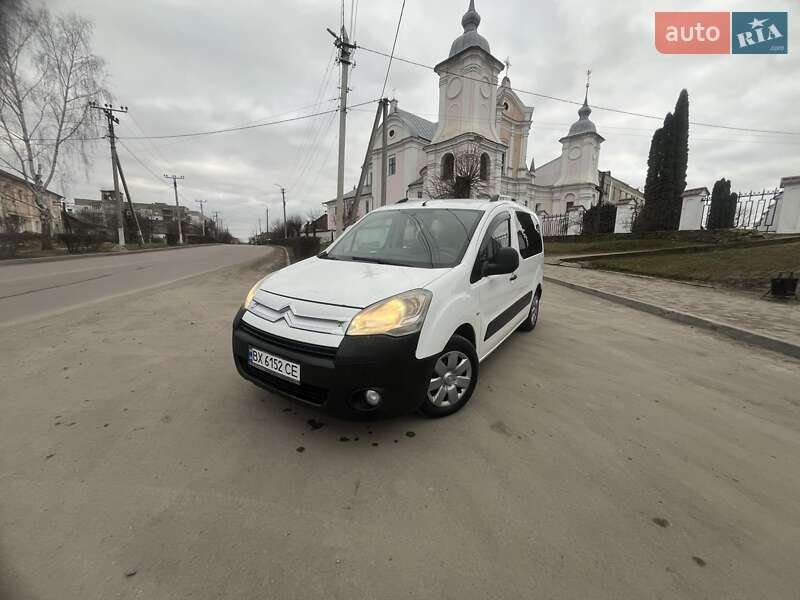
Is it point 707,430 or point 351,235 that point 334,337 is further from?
point 707,430

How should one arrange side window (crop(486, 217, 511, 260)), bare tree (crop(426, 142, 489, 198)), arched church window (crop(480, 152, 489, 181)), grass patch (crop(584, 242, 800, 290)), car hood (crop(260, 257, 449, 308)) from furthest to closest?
arched church window (crop(480, 152, 489, 181)), bare tree (crop(426, 142, 489, 198)), grass patch (crop(584, 242, 800, 290)), side window (crop(486, 217, 511, 260)), car hood (crop(260, 257, 449, 308))

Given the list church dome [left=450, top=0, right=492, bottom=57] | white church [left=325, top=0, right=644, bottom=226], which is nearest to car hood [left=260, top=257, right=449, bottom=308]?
white church [left=325, top=0, right=644, bottom=226]

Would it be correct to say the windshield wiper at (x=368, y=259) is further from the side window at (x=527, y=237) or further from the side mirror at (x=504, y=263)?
the side window at (x=527, y=237)

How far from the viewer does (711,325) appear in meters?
5.32

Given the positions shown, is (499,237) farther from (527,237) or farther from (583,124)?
(583,124)

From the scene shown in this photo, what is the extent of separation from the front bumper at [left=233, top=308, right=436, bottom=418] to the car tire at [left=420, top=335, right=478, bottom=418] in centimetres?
25

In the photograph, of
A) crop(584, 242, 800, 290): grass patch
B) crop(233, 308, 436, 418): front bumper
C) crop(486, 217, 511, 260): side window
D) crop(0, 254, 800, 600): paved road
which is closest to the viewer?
crop(0, 254, 800, 600): paved road

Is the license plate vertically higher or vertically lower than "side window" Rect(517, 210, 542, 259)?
lower

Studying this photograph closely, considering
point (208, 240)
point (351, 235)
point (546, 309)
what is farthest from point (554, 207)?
point (208, 240)

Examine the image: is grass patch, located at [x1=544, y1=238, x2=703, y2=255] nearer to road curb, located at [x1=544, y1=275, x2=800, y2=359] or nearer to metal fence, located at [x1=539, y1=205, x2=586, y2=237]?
metal fence, located at [x1=539, y1=205, x2=586, y2=237]

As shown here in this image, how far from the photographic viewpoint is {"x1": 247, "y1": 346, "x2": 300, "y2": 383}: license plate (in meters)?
2.27

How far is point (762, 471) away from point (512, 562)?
1.91 m

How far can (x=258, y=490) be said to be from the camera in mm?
1955

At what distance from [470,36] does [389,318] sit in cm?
3865
